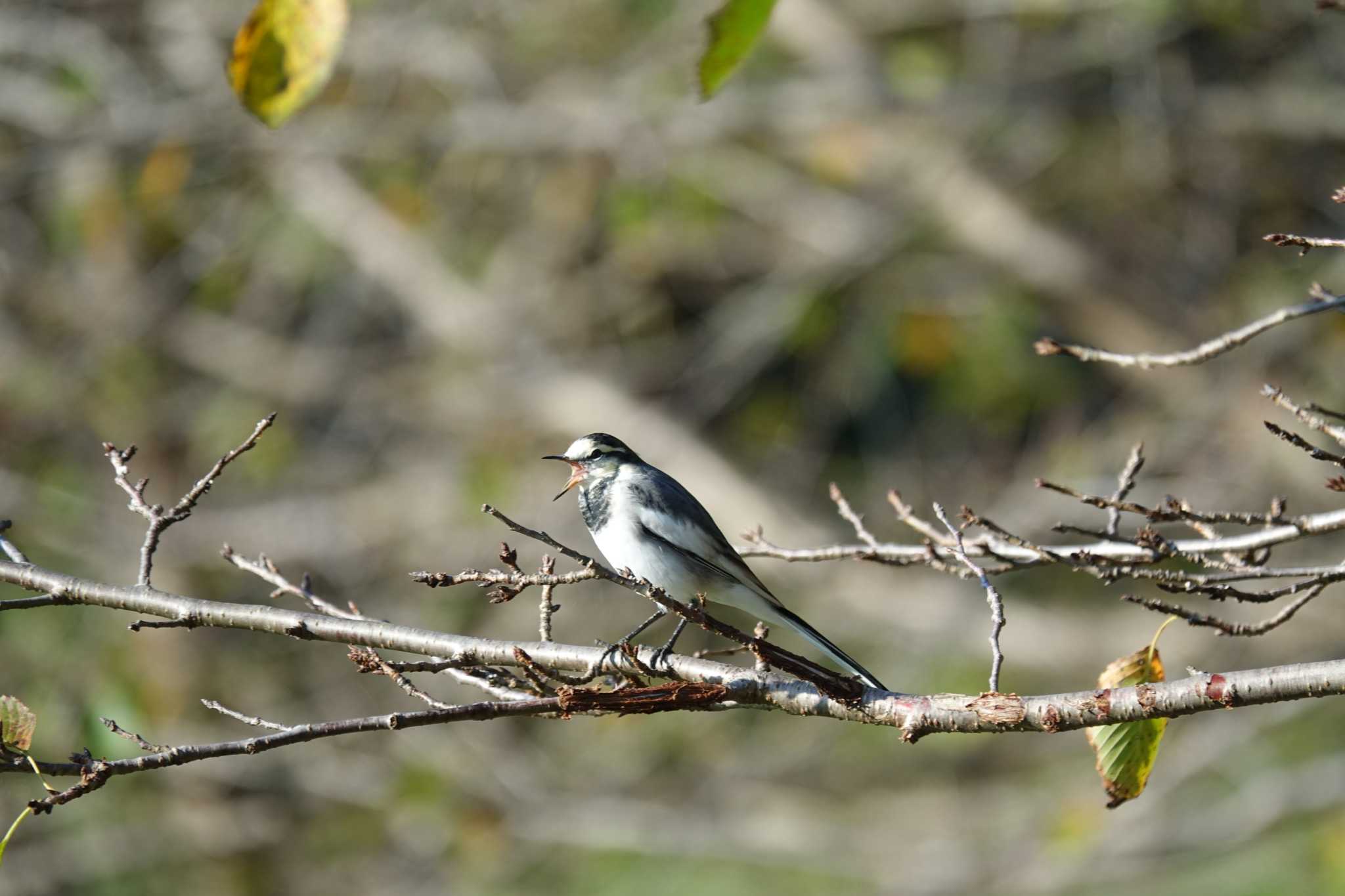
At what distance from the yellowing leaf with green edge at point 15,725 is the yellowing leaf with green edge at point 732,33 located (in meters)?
1.67

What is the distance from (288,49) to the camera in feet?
7.15

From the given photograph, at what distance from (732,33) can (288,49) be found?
83 cm

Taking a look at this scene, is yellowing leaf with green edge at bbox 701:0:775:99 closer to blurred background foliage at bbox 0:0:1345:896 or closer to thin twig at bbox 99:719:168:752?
thin twig at bbox 99:719:168:752

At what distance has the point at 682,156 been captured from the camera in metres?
9.23

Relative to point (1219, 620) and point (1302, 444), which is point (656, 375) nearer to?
point (1219, 620)

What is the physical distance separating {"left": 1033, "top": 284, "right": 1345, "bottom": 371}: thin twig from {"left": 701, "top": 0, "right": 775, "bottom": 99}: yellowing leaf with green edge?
1.01 metres

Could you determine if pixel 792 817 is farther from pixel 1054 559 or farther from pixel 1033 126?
pixel 1054 559

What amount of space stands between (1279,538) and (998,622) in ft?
2.26

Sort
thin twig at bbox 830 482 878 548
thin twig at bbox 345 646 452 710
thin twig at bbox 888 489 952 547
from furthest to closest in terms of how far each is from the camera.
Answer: thin twig at bbox 830 482 878 548 → thin twig at bbox 888 489 952 547 → thin twig at bbox 345 646 452 710

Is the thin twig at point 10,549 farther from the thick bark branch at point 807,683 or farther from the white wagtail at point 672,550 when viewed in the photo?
the white wagtail at point 672,550

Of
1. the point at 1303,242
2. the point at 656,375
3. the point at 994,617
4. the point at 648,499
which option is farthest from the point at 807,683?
the point at 656,375

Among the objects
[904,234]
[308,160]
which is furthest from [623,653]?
[308,160]

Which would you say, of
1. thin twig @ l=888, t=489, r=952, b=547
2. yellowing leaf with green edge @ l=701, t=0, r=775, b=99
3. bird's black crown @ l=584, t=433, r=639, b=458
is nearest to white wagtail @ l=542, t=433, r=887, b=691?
bird's black crown @ l=584, t=433, r=639, b=458

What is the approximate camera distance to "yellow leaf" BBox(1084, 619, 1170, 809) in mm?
2398
